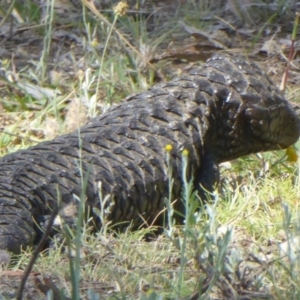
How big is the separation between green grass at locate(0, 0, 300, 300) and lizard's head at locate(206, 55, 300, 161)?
0.16 m

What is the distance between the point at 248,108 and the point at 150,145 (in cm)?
58

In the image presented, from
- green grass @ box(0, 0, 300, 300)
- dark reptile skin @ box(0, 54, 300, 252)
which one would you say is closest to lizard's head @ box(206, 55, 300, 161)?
dark reptile skin @ box(0, 54, 300, 252)

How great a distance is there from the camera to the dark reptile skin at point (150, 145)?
336cm

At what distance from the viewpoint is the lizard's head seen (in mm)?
4027

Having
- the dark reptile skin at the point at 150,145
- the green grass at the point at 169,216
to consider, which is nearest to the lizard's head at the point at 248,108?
the dark reptile skin at the point at 150,145

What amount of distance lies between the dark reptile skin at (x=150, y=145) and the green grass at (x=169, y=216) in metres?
0.14

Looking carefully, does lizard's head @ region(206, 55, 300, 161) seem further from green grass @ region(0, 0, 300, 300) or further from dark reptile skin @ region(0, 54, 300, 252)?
green grass @ region(0, 0, 300, 300)

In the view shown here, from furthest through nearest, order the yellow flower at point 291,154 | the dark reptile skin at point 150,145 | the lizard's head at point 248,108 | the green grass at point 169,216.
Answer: the yellow flower at point 291,154 < the lizard's head at point 248,108 < the dark reptile skin at point 150,145 < the green grass at point 169,216

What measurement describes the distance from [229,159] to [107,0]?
270 centimetres

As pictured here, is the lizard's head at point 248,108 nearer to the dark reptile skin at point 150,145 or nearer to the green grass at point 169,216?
the dark reptile skin at point 150,145

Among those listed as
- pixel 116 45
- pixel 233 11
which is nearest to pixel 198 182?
pixel 116 45

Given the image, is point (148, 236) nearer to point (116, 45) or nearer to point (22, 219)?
point (22, 219)

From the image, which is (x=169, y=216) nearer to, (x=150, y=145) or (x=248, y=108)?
(x=150, y=145)

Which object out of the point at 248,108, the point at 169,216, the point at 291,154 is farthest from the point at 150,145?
the point at 169,216
